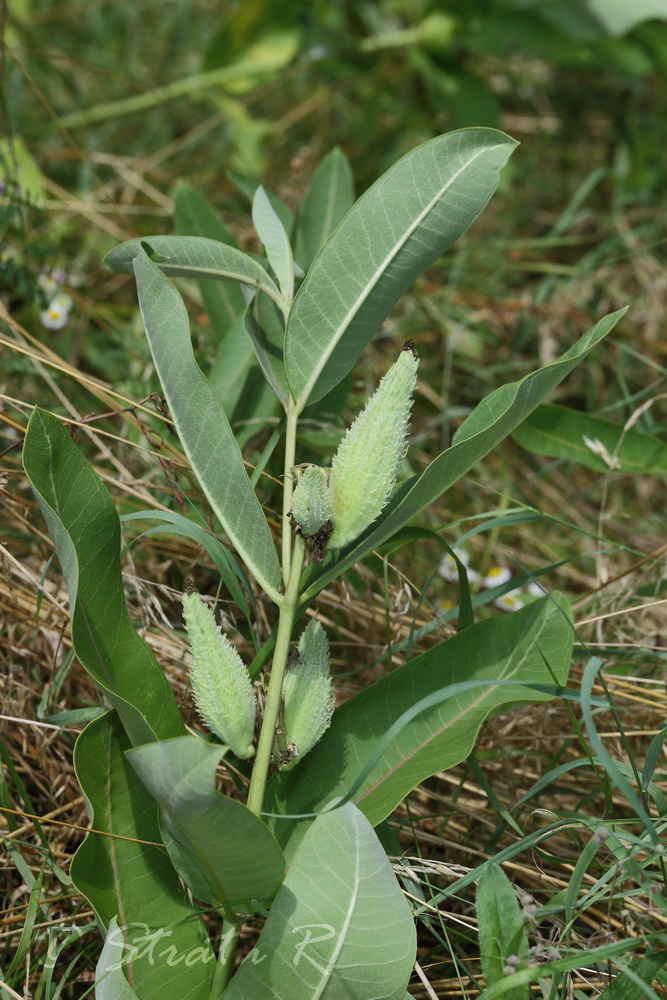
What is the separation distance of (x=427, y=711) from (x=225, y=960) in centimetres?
37

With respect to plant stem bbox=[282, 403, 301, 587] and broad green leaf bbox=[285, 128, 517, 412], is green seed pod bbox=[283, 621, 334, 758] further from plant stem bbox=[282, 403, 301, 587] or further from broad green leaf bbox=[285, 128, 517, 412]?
broad green leaf bbox=[285, 128, 517, 412]

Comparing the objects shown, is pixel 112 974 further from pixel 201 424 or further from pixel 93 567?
pixel 201 424

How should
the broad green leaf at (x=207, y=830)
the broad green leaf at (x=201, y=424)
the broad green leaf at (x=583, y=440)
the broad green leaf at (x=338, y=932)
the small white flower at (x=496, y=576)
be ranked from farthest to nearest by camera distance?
the small white flower at (x=496, y=576) < the broad green leaf at (x=583, y=440) < the broad green leaf at (x=201, y=424) < the broad green leaf at (x=338, y=932) < the broad green leaf at (x=207, y=830)

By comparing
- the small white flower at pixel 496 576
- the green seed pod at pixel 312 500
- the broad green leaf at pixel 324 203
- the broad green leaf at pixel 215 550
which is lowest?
the small white flower at pixel 496 576

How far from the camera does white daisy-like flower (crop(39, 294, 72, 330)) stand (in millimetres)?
2002

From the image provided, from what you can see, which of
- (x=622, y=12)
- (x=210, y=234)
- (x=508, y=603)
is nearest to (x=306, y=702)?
(x=508, y=603)

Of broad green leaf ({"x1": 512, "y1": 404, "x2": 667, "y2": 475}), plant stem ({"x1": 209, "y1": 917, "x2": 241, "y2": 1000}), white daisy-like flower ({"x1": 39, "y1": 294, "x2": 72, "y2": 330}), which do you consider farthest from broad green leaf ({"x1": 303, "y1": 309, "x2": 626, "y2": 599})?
white daisy-like flower ({"x1": 39, "y1": 294, "x2": 72, "y2": 330})

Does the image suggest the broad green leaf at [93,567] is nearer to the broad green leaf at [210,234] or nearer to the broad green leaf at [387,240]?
the broad green leaf at [387,240]

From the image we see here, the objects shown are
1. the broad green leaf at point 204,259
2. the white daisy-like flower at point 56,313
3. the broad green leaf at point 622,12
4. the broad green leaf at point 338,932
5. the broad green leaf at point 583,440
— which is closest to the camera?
the broad green leaf at point 338,932

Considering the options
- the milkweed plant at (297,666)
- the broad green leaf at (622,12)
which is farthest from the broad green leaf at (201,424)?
the broad green leaf at (622,12)

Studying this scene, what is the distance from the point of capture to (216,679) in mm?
976

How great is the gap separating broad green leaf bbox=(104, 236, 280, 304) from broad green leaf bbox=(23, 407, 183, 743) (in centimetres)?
27

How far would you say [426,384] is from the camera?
87.9 inches

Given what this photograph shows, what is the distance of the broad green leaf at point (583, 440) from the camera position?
1749 mm
